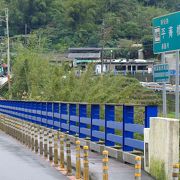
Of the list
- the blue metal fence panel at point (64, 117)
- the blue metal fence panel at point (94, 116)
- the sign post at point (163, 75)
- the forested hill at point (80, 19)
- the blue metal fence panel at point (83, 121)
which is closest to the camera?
the sign post at point (163, 75)

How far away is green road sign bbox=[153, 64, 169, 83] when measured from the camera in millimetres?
13922

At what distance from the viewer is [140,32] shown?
12194 centimetres

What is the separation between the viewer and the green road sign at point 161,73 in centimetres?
1392

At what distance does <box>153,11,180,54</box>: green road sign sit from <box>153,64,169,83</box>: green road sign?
451 mm

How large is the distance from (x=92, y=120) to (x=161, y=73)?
5.08m

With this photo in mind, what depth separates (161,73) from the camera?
558 inches

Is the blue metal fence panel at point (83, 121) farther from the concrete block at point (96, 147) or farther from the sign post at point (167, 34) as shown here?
the sign post at point (167, 34)

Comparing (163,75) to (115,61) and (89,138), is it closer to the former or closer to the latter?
(89,138)

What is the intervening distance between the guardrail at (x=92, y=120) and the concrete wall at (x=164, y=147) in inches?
54.6

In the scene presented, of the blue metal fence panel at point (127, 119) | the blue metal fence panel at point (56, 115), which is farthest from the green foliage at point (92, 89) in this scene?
the blue metal fence panel at point (127, 119)

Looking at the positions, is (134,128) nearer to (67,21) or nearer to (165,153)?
(165,153)

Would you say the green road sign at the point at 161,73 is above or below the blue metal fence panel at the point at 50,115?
above

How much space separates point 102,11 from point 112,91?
111831 millimetres

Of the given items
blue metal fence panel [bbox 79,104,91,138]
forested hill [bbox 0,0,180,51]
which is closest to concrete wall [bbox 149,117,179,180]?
blue metal fence panel [bbox 79,104,91,138]
